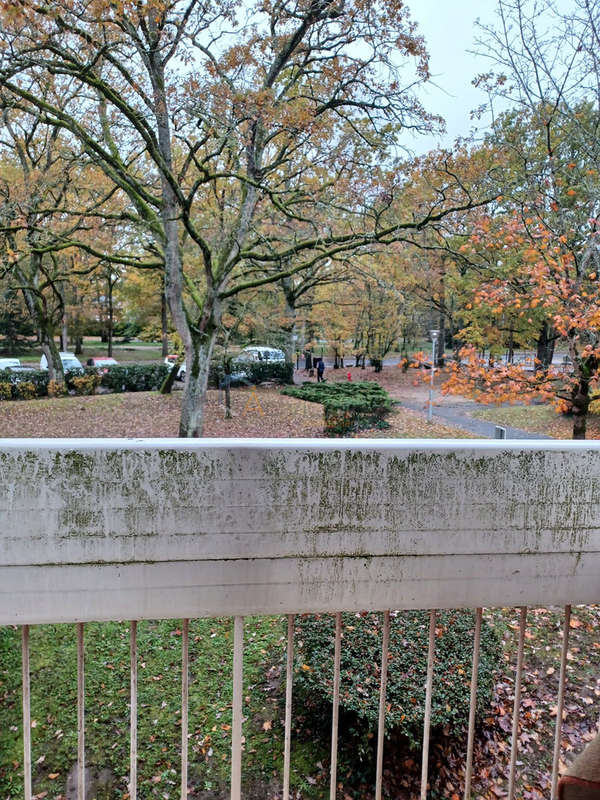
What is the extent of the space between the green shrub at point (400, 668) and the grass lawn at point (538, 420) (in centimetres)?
846

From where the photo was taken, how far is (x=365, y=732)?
2.58m

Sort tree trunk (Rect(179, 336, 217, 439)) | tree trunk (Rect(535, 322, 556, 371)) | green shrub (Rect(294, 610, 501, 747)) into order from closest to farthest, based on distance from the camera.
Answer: green shrub (Rect(294, 610, 501, 747))
tree trunk (Rect(535, 322, 556, 371))
tree trunk (Rect(179, 336, 217, 439))

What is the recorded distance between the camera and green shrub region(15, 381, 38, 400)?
546 inches

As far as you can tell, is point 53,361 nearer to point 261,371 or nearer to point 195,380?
point 261,371

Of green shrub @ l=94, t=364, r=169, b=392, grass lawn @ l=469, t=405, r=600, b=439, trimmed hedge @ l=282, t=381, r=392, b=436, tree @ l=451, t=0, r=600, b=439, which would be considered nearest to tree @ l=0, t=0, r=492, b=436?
tree @ l=451, t=0, r=600, b=439

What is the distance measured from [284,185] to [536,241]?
5555 mm

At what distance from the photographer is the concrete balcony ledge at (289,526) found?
0.93 meters

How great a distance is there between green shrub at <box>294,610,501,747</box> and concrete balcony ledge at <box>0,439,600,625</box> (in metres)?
1.67

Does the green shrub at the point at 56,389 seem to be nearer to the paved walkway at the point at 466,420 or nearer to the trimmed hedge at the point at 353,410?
the trimmed hedge at the point at 353,410

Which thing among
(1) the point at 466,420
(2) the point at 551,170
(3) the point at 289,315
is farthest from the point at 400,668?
(3) the point at 289,315

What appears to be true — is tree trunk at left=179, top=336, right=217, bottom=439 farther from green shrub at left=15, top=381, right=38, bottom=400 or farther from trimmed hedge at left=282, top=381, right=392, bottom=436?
green shrub at left=15, top=381, right=38, bottom=400

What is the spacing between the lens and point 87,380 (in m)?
14.9

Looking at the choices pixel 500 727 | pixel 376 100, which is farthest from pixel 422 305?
pixel 500 727

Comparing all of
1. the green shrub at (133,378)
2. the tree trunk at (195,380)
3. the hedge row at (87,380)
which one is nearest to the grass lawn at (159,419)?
the hedge row at (87,380)
